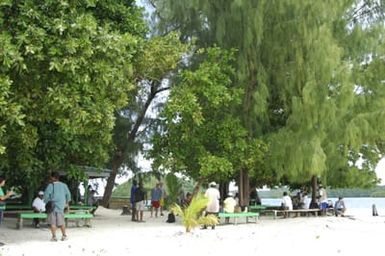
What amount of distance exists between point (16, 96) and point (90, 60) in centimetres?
183

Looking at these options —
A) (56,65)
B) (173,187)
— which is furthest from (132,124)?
(56,65)

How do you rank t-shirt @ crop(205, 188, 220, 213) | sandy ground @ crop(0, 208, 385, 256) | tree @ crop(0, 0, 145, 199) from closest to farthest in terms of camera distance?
tree @ crop(0, 0, 145, 199), sandy ground @ crop(0, 208, 385, 256), t-shirt @ crop(205, 188, 220, 213)

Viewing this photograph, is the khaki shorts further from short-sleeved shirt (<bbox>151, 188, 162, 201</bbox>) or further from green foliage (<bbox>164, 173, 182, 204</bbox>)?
short-sleeved shirt (<bbox>151, 188, 162, 201</bbox>)

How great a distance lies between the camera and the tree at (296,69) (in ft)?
70.9

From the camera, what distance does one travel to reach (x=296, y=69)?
22219mm

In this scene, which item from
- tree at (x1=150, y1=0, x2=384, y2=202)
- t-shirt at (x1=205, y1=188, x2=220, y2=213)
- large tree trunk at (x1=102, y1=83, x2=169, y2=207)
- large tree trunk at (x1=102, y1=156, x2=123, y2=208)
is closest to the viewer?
t-shirt at (x1=205, y1=188, x2=220, y2=213)

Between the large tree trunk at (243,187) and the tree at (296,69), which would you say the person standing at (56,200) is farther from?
the large tree trunk at (243,187)

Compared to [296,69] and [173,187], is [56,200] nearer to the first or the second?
[296,69]

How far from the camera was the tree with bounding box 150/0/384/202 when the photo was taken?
70.9ft

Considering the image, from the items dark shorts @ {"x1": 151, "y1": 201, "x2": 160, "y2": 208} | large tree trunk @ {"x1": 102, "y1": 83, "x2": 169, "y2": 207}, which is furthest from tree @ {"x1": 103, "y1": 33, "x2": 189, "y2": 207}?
dark shorts @ {"x1": 151, "y1": 201, "x2": 160, "y2": 208}

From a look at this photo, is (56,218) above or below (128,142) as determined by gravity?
below

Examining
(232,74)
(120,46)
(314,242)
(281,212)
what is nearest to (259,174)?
(281,212)

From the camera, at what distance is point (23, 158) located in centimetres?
1568

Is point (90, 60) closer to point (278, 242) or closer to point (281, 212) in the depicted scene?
point (278, 242)
